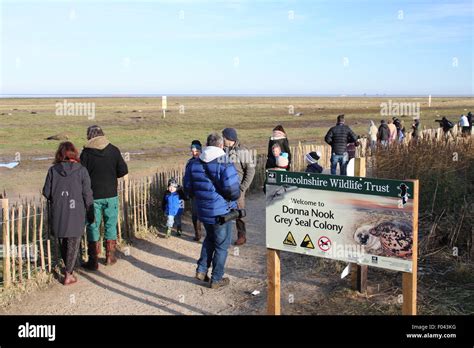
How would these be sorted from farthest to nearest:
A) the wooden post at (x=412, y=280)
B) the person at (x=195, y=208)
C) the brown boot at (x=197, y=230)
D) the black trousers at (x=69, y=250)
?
the brown boot at (x=197, y=230) < the person at (x=195, y=208) < the black trousers at (x=69, y=250) < the wooden post at (x=412, y=280)

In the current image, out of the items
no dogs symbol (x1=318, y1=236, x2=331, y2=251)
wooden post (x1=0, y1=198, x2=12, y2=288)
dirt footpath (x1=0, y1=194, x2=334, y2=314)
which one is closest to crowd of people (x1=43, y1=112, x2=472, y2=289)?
dirt footpath (x1=0, y1=194, x2=334, y2=314)

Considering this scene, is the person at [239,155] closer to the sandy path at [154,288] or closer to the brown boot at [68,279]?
the sandy path at [154,288]

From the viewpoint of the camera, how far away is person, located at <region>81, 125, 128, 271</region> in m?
6.22

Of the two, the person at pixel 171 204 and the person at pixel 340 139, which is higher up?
the person at pixel 340 139

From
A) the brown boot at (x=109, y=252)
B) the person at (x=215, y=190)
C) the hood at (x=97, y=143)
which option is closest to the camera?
the person at (x=215, y=190)

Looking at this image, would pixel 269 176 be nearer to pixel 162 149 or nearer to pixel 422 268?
pixel 422 268

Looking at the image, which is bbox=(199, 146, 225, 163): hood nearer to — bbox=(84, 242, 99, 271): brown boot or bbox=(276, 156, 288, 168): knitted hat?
bbox=(276, 156, 288, 168): knitted hat

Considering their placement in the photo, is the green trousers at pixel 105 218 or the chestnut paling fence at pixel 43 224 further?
the green trousers at pixel 105 218

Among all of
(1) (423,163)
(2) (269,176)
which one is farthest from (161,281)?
(1) (423,163)

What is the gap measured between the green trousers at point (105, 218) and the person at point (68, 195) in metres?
0.42

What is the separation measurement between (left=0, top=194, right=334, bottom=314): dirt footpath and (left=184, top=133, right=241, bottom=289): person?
389mm

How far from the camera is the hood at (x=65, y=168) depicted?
5.66 m

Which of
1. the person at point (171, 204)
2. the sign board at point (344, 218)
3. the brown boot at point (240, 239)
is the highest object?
the sign board at point (344, 218)

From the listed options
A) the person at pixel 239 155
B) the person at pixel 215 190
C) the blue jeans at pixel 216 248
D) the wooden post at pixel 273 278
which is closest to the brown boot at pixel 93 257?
the blue jeans at pixel 216 248
